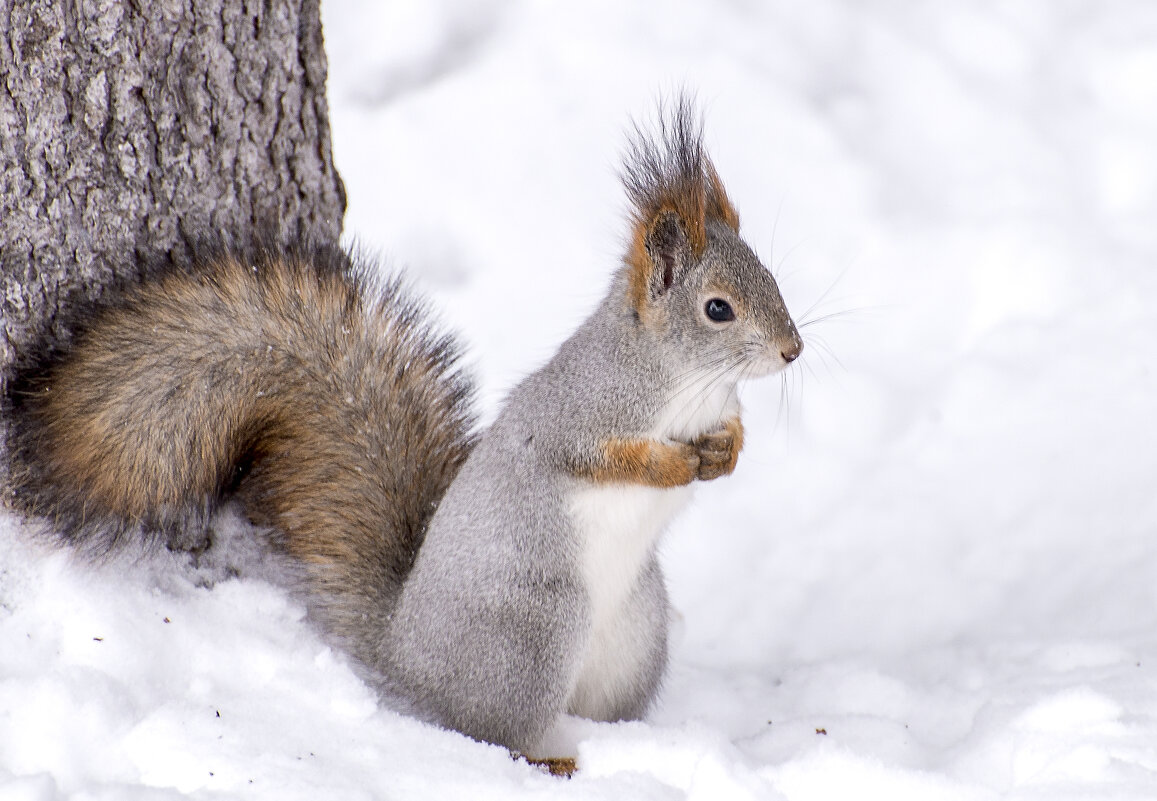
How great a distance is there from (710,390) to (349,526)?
20.3 inches

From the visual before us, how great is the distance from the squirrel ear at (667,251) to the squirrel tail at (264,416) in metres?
0.38

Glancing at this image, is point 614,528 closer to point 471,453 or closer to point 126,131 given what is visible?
point 471,453

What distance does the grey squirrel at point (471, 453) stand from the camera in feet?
4.87

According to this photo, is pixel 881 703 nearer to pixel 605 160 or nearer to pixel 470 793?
pixel 470 793

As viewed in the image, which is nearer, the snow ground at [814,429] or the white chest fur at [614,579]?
the snow ground at [814,429]

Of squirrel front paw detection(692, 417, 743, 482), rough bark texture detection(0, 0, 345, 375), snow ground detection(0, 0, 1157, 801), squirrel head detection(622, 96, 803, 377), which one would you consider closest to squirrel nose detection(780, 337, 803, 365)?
squirrel head detection(622, 96, 803, 377)

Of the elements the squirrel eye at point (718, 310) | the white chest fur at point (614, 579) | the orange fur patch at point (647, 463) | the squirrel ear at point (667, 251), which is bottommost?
the white chest fur at point (614, 579)

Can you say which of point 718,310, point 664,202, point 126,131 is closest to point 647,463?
point 718,310

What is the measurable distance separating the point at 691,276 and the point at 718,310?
6cm

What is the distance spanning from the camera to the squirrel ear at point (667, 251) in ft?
4.97

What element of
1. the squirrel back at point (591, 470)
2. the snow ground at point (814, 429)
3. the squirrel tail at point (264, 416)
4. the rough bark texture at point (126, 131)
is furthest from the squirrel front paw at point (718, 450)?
the rough bark texture at point (126, 131)

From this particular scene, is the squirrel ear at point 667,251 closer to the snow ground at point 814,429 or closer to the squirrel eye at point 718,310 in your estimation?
the squirrel eye at point 718,310

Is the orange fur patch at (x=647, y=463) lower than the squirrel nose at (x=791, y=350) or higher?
lower

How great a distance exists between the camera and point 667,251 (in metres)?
1.52
